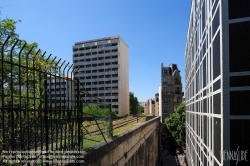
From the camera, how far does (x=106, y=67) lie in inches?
2441

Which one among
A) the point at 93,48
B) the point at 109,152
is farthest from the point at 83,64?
the point at 109,152

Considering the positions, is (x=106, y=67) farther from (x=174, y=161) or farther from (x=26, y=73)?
(x=26, y=73)

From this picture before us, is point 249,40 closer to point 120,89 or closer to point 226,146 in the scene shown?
point 226,146

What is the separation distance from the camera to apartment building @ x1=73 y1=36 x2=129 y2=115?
Answer: 199ft

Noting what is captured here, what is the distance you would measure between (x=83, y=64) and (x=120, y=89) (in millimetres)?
13969

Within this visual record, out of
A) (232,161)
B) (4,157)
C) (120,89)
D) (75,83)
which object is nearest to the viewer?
(4,157)

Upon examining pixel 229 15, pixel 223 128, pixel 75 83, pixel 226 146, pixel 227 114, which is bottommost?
pixel 226 146

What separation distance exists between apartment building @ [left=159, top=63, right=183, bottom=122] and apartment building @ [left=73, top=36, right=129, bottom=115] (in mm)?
13945

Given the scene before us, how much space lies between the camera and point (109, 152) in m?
5.41

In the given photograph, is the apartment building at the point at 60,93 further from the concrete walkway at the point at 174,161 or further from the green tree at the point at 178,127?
the concrete walkway at the point at 174,161

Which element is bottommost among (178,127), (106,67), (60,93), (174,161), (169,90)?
(174,161)

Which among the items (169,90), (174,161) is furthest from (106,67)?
(174,161)

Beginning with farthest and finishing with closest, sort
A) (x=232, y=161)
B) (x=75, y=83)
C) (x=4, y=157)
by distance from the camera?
(x=232, y=161), (x=75, y=83), (x=4, y=157)

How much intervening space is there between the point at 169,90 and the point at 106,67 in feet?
67.0
